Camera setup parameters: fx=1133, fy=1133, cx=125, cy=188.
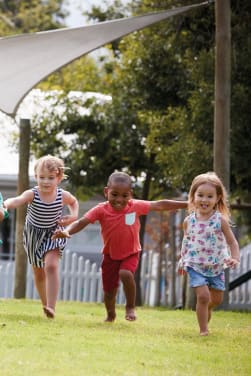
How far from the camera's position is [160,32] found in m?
19.6

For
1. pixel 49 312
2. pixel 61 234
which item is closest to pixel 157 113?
pixel 49 312

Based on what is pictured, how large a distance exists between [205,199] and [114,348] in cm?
227

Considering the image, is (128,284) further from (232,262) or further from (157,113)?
(157,113)

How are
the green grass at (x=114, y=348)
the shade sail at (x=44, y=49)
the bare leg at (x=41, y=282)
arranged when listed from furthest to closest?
the shade sail at (x=44, y=49), the bare leg at (x=41, y=282), the green grass at (x=114, y=348)

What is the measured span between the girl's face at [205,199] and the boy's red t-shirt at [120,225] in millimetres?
591

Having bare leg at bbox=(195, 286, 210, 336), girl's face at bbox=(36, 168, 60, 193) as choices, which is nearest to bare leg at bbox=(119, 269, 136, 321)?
bare leg at bbox=(195, 286, 210, 336)

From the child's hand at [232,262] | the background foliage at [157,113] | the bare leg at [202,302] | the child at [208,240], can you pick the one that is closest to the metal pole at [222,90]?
the background foliage at [157,113]

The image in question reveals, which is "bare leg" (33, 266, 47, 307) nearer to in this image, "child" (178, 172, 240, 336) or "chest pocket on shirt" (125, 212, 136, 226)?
"chest pocket on shirt" (125, 212, 136, 226)

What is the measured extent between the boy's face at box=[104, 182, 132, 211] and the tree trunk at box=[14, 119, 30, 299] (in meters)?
8.24

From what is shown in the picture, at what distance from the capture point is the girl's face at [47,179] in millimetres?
10945

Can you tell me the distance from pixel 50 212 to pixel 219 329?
2.03 metres

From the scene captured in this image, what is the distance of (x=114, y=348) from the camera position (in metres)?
8.52

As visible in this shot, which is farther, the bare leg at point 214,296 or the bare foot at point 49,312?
the bare foot at point 49,312

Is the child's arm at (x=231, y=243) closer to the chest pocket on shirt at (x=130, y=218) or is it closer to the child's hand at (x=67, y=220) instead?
the chest pocket on shirt at (x=130, y=218)
